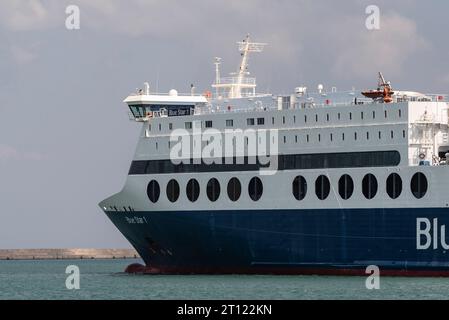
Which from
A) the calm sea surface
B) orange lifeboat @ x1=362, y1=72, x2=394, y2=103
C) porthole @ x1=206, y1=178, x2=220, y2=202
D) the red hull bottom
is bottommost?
the calm sea surface

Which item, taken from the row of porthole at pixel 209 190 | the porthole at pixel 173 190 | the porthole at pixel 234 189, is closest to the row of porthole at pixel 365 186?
the row of porthole at pixel 209 190

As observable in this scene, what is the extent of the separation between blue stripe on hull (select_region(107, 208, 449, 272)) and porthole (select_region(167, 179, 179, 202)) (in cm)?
67

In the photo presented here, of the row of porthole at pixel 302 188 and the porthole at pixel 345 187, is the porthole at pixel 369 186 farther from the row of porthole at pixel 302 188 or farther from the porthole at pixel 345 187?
the porthole at pixel 345 187

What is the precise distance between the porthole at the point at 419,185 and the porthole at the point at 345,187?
2.64 m

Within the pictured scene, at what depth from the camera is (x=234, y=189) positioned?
188ft

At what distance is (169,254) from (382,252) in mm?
10917

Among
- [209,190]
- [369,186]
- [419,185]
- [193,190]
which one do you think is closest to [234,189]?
[209,190]

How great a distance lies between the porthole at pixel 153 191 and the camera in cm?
5962

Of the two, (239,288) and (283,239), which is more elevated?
(283,239)

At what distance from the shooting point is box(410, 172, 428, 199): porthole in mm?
52531

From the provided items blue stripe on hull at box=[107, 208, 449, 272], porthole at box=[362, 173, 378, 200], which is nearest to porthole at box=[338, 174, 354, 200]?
porthole at box=[362, 173, 378, 200]

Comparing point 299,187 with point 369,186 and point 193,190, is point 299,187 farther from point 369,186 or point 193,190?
point 193,190

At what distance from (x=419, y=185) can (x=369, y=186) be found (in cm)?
216

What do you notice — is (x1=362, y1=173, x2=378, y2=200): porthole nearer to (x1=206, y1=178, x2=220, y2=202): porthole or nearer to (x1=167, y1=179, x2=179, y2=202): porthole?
(x1=206, y1=178, x2=220, y2=202): porthole
